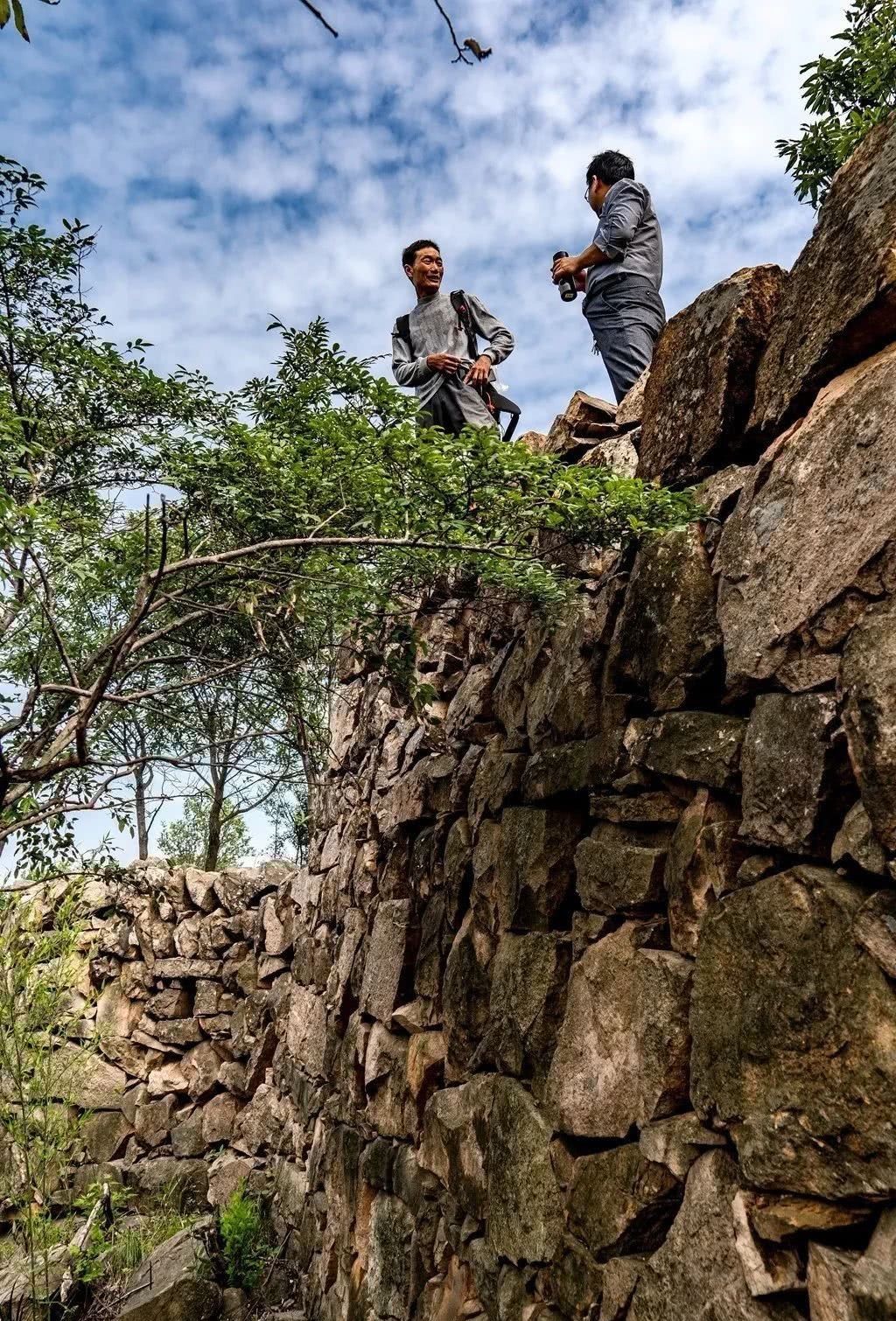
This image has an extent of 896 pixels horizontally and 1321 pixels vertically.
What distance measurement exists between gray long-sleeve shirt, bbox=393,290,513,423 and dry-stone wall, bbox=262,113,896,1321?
1355 millimetres

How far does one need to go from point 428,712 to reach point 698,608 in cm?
257

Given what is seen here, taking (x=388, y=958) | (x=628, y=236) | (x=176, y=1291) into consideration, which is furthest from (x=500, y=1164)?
(x=628, y=236)

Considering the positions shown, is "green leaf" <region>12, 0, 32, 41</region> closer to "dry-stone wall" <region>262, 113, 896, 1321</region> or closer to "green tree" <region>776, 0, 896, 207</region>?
"dry-stone wall" <region>262, 113, 896, 1321</region>

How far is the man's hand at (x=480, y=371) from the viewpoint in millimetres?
5527

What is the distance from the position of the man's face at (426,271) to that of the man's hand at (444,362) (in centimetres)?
68

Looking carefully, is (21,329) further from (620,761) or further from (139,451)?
(620,761)

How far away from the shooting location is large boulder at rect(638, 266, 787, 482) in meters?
3.19

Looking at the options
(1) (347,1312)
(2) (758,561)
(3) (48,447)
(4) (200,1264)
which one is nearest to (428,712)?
(3) (48,447)

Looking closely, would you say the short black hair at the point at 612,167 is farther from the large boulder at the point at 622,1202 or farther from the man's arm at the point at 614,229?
the large boulder at the point at 622,1202

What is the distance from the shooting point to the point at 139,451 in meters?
4.71

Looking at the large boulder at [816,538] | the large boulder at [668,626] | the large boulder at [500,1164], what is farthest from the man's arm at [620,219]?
the large boulder at [500,1164]

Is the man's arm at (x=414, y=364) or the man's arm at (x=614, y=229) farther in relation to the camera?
the man's arm at (x=414, y=364)

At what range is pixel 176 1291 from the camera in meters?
6.01

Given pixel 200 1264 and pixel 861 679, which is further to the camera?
pixel 200 1264
